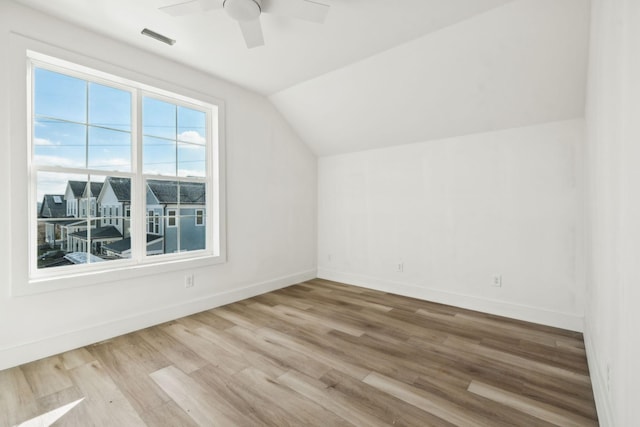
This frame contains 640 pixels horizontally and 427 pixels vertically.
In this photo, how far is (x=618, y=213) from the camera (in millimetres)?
1226

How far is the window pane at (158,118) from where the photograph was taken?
9.92ft

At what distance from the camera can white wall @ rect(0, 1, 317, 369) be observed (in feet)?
7.09

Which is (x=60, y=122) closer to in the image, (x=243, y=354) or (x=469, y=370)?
(x=243, y=354)

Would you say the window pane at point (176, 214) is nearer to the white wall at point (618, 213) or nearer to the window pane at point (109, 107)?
the window pane at point (109, 107)

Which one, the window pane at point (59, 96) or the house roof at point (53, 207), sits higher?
the window pane at point (59, 96)

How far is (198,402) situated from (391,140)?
351 cm

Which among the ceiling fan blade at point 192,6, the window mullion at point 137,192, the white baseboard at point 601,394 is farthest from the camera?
the window mullion at point 137,192

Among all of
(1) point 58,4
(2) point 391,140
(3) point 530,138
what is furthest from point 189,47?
(3) point 530,138

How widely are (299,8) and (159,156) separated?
209 cm

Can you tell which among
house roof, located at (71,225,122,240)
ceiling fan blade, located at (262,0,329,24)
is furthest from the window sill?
ceiling fan blade, located at (262,0,329,24)

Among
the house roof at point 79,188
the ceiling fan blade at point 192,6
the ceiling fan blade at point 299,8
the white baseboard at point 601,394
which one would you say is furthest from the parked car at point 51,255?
the white baseboard at point 601,394

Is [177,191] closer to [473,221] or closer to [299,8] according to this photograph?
[299,8]

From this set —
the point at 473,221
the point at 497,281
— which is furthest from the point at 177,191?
the point at 497,281

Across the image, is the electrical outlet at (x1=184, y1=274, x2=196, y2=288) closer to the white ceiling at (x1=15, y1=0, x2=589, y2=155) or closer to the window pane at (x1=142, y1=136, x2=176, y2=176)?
the window pane at (x1=142, y1=136, x2=176, y2=176)
